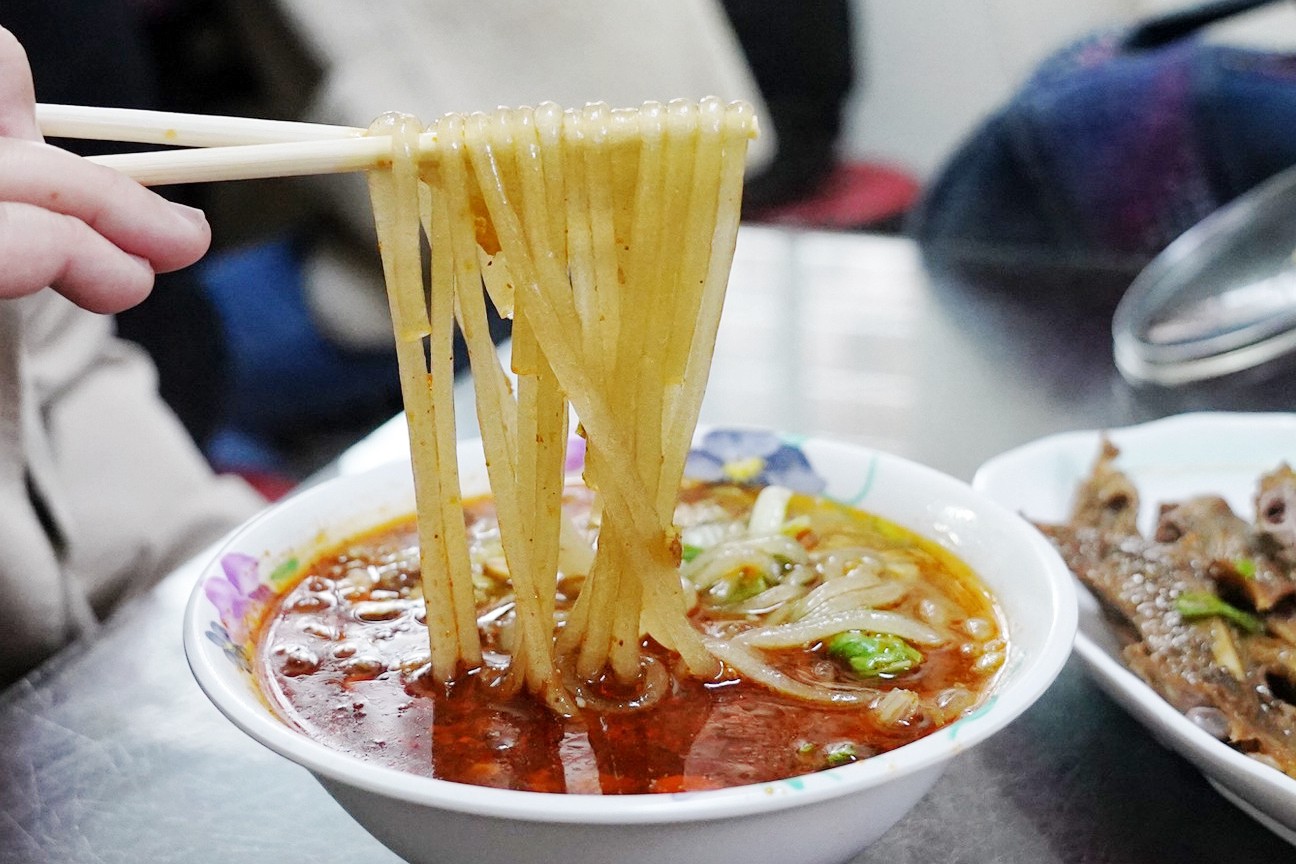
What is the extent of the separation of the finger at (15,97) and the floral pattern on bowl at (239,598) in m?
0.38

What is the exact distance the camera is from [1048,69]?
352 cm

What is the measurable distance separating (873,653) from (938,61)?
480 centimetres

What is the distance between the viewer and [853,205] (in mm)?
4828

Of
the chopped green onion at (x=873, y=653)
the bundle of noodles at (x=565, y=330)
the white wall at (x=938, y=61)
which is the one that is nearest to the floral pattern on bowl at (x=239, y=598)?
the bundle of noodles at (x=565, y=330)

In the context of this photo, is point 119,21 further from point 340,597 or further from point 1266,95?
point 1266,95

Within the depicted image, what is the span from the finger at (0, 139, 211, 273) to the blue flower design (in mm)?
566

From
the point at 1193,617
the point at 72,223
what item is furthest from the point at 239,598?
the point at 1193,617

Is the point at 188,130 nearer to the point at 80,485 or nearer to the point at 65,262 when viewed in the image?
the point at 65,262

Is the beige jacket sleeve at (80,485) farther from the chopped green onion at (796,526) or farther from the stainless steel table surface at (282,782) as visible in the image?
the chopped green onion at (796,526)

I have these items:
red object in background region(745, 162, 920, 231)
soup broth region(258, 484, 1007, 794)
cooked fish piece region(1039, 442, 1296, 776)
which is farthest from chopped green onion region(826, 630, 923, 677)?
red object in background region(745, 162, 920, 231)

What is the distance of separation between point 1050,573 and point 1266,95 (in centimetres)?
258

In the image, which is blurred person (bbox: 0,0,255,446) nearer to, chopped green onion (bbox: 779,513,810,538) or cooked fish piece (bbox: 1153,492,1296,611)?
chopped green onion (bbox: 779,513,810,538)

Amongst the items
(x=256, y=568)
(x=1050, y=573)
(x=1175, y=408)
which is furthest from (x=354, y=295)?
(x=1050, y=573)

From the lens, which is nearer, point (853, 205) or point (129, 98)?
point (129, 98)
